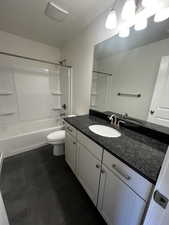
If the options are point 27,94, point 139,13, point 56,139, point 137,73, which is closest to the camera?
point 139,13

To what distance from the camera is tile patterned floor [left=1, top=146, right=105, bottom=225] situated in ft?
3.43

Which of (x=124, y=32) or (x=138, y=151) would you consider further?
(x=124, y=32)

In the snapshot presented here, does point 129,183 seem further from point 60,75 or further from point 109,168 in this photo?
point 60,75

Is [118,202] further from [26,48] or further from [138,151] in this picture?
[26,48]

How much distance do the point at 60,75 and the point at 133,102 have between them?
2209 millimetres

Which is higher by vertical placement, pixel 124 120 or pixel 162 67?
pixel 162 67

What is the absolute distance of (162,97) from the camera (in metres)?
0.98

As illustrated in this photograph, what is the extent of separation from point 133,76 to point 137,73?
0.18 ft

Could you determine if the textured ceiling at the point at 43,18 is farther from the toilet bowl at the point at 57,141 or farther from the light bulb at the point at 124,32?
the toilet bowl at the point at 57,141

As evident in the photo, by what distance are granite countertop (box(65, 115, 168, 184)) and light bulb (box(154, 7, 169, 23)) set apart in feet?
3.82

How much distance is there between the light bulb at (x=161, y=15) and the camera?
0.92 meters

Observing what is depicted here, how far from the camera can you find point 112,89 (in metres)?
1.49

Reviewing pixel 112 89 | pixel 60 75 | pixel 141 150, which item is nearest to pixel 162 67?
pixel 112 89

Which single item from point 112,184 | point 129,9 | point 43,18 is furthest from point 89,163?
point 43,18
